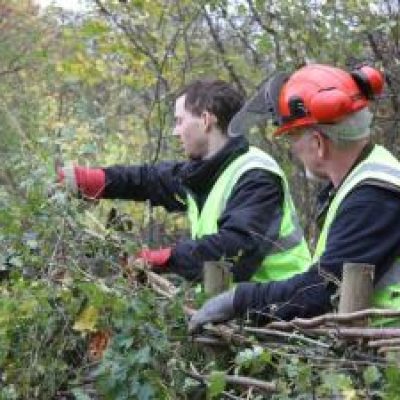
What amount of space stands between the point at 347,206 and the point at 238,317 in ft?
1.53

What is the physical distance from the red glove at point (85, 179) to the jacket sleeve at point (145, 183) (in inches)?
1.9

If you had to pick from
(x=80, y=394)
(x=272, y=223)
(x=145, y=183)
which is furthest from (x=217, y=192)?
(x=80, y=394)

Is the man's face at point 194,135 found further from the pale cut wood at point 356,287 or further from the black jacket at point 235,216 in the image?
the pale cut wood at point 356,287

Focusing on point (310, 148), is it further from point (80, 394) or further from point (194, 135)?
point (80, 394)

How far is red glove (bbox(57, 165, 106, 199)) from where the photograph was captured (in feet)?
14.0

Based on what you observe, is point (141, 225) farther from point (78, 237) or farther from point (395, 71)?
point (78, 237)

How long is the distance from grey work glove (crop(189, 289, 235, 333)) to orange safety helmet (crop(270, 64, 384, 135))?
698 millimetres

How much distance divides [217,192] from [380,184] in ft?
3.85

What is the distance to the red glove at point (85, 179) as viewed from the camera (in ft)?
14.0

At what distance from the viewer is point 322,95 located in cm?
312

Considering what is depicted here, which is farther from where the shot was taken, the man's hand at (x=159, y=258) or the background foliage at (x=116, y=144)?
the man's hand at (x=159, y=258)

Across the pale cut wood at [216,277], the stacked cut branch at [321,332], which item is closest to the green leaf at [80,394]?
the stacked cut branch at [321,332]

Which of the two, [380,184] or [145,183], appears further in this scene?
[145,183]

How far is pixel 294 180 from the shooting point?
330 inches
